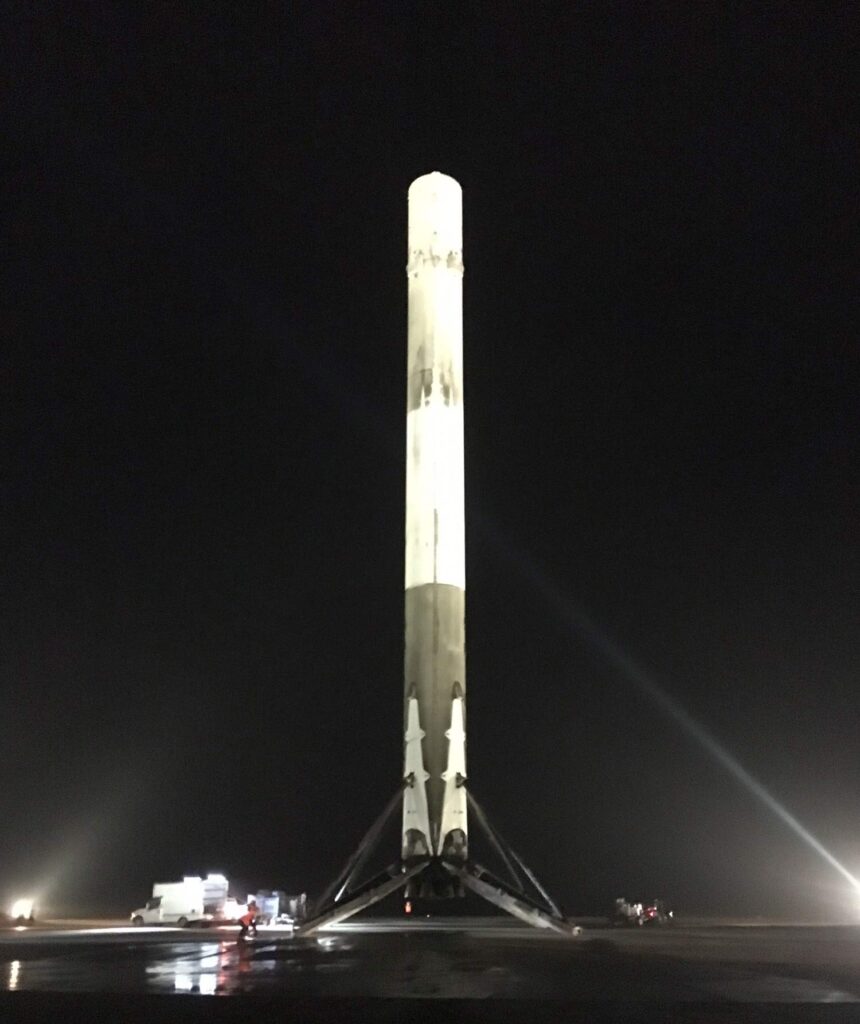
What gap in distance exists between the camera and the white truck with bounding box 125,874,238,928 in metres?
32.1

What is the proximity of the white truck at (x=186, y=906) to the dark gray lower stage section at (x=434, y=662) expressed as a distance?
13.2m

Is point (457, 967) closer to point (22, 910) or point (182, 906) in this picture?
point (182, 906)

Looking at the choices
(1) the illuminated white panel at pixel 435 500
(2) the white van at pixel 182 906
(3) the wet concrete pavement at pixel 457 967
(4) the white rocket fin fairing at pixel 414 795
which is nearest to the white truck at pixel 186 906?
(2) the white van at pixel 182 906

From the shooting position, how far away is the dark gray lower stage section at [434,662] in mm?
22625

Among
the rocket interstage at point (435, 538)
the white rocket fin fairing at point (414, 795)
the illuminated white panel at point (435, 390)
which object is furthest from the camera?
the illuminated white panel at point (435, 390)

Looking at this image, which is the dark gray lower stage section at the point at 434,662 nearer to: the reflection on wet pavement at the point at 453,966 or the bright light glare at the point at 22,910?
the reflection on wet pavement at the point at 453,966

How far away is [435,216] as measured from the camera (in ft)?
86.9

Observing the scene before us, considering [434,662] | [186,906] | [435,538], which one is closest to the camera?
[434,662]

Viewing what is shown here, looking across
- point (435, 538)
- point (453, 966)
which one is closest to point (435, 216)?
point (435, 538)

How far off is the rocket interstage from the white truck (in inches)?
498

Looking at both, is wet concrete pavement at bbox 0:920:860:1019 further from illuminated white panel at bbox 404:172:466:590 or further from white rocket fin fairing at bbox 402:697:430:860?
illuminated white panel at bbox 404:172:466:590

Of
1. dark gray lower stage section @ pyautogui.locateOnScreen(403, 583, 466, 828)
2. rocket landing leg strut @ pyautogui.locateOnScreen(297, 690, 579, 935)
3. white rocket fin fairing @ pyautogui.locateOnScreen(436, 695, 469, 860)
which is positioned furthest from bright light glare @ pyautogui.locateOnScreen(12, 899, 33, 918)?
white rocket fin fairing @ pyautogui.locateOnScreen(436, 695, 469, 860)

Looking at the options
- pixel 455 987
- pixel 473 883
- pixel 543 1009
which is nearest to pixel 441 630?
pixel 473 883

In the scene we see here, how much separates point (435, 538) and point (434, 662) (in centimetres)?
282
